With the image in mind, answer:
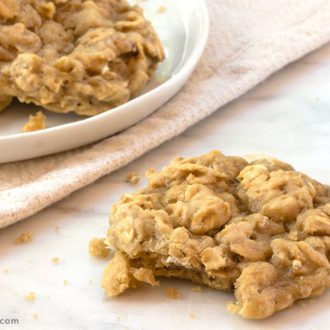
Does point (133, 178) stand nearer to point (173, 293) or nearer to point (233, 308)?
point (173, 293)

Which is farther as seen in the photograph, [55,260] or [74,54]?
[74,54]

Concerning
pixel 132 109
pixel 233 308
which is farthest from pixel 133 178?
pixel 233 308

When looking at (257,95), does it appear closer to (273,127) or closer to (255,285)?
(273,127)

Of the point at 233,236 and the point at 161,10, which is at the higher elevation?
the point at 233,236

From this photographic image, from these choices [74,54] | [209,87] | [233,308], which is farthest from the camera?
[209,87]

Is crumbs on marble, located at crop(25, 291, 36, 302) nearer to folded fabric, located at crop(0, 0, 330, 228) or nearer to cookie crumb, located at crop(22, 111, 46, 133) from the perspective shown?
folded fabric, located at crop(0, 0, 330, 228)

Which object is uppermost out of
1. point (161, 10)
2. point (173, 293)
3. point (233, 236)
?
point (233, 236)

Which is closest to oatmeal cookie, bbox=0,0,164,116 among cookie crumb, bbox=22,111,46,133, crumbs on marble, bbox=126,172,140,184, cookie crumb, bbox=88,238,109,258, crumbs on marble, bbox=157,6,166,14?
cookie crumb, bbox=22,111,46,133

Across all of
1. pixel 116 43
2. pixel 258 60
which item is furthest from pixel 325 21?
pixel 116 43
